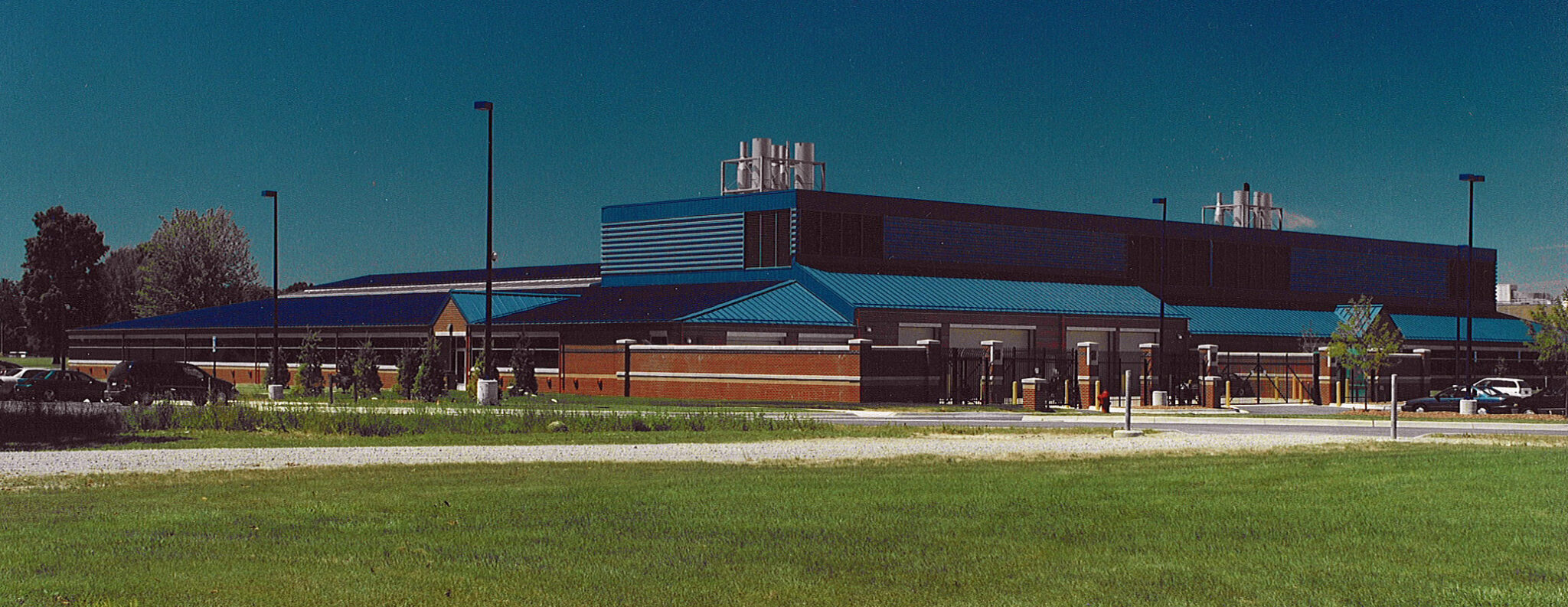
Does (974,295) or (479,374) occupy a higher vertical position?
(974,295)

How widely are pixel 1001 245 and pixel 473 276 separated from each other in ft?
108

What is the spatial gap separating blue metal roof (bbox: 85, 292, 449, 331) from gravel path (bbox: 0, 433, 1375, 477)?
152ft

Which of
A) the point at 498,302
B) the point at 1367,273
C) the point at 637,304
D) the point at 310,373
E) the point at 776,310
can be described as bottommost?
the point at 310,373

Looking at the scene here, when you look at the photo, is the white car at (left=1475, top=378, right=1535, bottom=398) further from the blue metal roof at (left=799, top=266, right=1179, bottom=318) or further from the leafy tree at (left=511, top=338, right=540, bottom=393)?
the leafy tree at (left=511, top=338, right=540, bottom=393)

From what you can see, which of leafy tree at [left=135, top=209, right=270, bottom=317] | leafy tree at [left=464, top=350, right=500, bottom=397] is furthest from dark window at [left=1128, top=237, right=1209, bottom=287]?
leafy tree at [left=135, top=209, right=270, bottom=317]

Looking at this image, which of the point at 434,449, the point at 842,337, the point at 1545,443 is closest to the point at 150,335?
the point at 842,337

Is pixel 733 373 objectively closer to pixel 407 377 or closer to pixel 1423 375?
pixel 407 377

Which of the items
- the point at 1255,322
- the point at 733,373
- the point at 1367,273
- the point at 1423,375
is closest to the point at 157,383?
the point at 733,373

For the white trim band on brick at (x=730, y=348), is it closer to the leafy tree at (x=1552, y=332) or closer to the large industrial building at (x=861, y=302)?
the large industrial building at (x=861, y=302)

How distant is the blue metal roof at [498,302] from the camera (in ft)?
221

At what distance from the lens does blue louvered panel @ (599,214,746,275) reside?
72.3 m

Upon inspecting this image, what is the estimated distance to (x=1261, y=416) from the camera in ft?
143

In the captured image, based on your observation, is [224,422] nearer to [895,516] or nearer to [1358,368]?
[895,516]

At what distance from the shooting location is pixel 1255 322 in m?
83.0
